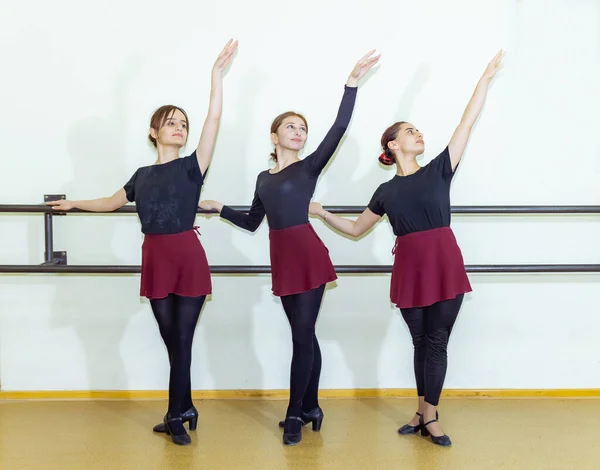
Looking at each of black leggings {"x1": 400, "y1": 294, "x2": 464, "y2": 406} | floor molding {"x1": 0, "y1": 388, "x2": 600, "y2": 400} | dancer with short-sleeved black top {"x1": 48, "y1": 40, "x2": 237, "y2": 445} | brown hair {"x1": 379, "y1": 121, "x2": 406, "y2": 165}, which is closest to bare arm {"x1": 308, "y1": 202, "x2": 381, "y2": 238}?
brown hair {"x1": 379, "y1": 121, "x2": 406, "y2": 165}

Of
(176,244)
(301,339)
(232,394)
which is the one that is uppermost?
(176,244)

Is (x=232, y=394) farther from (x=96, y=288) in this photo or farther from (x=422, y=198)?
(x=422, y=198)

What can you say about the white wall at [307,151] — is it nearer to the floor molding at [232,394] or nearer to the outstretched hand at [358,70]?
the floor molding at [232,394]

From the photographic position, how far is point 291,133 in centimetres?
229

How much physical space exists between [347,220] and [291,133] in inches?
16.9

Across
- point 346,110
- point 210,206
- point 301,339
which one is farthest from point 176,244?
point 346,110

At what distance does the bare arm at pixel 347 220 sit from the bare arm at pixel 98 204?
78 cm

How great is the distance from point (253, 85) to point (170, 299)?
111cm

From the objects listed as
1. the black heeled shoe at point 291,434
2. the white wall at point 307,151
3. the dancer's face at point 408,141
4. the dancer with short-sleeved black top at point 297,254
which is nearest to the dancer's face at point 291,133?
the dancer with short-sleeved black top at point 297,254

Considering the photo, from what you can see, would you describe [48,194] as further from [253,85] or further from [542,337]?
[542,337]

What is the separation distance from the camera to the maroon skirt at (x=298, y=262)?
2.21m

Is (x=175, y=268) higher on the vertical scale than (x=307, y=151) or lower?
lower

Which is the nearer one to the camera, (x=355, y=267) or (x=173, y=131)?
(x=173, y=131)

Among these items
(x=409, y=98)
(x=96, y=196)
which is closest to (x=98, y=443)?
(x=96, y=196)
